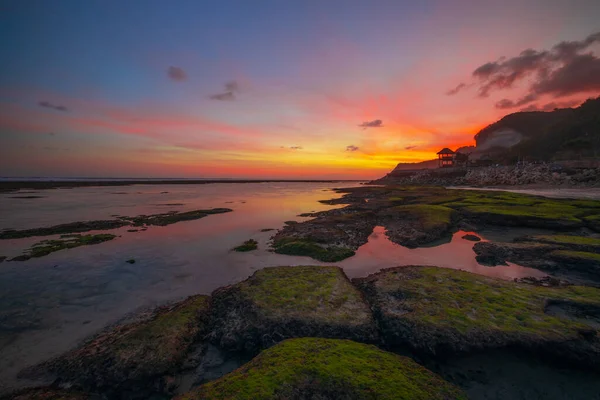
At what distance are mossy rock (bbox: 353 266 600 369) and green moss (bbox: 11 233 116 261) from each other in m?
20.6

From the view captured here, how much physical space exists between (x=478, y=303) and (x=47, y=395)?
11.7 meters

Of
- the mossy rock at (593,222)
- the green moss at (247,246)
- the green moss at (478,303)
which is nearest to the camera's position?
the green moss at (478,303)

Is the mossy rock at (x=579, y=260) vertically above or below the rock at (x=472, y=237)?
above

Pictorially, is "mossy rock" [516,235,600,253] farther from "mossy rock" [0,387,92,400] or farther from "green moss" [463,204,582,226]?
"mossy rock" [0,387,92,400]

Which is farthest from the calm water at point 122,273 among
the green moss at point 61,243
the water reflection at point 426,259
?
the green moss at point 61,243

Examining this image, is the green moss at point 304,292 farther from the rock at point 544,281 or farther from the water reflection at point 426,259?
the rock at point 544,281

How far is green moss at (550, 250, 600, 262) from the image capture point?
12.0m

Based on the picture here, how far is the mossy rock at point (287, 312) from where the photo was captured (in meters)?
7.05

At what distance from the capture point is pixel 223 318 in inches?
327

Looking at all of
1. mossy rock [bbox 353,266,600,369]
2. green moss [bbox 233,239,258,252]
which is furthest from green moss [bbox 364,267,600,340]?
green moss [bbox 233,239,258,252]

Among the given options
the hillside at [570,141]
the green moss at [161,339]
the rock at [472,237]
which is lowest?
the green moss at [161,339]

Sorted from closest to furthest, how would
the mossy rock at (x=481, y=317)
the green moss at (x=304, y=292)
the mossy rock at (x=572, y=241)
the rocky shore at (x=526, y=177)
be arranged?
1. the mossy rock at (x=481, y=317)
2. the green moss at (x=304, y=292)
3. the mossy rock at (x=572, y=241)
4. the rocky shore at (x=526, y=177)

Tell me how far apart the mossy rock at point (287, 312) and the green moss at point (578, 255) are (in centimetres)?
1193

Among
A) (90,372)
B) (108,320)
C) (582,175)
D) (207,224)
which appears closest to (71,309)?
(108,320)
